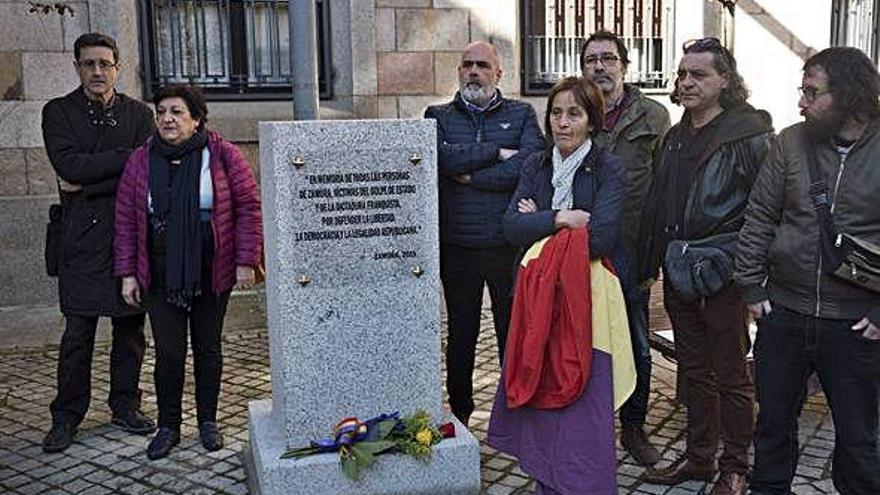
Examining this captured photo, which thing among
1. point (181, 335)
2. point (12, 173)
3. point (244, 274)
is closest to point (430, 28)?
point (12, 173)

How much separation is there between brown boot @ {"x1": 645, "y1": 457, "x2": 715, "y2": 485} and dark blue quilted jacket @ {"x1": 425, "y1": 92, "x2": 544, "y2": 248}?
1257 millimetres

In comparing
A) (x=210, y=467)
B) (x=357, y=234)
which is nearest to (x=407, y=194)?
(x=357, y=234)

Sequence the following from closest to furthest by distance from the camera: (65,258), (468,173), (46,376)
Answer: (468,173) → (65,258) → (46,376)

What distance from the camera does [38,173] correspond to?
6.99 m

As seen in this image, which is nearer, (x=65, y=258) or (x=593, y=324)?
(x=593, y=324)

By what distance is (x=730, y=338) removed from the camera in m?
3.85

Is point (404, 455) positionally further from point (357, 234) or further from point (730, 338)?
point (730, 338)

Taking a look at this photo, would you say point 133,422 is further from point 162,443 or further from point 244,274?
point 244,274

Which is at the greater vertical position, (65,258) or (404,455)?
(65,258)

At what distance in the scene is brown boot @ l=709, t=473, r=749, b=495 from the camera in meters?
3.94

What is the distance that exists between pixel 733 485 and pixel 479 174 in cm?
171

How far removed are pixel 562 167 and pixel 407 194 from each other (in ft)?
2.09

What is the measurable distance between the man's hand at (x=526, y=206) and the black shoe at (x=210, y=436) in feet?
6.52

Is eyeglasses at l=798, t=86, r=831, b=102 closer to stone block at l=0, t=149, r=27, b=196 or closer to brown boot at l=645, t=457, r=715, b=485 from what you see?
brown boot at l=645, t=457, r=715, b=485
